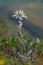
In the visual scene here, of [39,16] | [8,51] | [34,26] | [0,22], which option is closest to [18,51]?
[8,51]

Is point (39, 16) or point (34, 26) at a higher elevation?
point (39, 16)

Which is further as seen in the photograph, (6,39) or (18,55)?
(6,39)

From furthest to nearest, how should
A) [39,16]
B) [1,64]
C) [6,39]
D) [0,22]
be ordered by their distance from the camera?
[39,16]
[0,22]
[6,39]
[1,64]

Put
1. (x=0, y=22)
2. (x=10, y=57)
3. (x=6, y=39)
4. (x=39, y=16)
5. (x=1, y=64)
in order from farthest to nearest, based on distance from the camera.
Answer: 1. (x=39, y=16)
2. (x=0, y=22)
3. (x=6, y=39)
4. (x=10, y=57)
5. (x=1, y=64)

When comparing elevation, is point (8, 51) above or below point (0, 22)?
below

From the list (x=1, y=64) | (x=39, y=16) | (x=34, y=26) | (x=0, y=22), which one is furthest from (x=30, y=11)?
(x=1, y=64)

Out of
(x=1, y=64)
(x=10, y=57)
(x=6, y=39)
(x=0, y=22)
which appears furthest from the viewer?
(x=0, y=22)

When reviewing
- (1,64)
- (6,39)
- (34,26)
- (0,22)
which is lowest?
(1,64)

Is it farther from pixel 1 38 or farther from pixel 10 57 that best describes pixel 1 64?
pixel 1 38

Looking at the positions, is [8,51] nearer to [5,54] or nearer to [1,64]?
[5,54]
